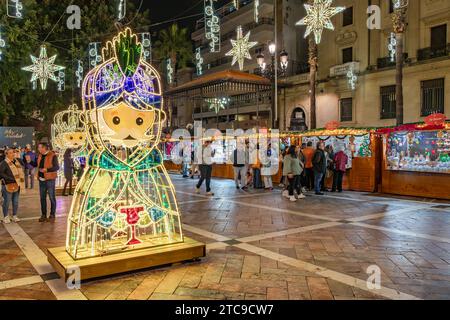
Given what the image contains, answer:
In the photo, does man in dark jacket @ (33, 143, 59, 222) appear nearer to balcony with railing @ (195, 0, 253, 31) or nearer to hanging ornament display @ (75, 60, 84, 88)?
hanging ornament display @ (75, 60, 84, 88)

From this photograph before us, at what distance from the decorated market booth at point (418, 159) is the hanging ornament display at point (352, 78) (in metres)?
13.1

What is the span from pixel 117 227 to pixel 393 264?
3.40 meters

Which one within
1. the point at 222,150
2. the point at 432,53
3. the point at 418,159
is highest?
the point at 432,53

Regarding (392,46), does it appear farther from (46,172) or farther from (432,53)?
(46,172)

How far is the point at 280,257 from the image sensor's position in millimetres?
5098

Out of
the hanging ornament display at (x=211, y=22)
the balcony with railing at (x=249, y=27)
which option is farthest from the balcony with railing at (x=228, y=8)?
the hanging ornament display at (x=211, y=22)

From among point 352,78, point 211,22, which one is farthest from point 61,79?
point 352,78

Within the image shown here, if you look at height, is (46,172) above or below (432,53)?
below

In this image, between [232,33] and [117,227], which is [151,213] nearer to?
[117,227]

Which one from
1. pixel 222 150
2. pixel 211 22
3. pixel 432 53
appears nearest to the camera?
pixel 211 22

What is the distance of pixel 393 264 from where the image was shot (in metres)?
4.81

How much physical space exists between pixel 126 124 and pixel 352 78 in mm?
21512

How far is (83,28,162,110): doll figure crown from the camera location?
4492 millimetres

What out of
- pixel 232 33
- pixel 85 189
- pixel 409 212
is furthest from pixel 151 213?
pixel 232 33
